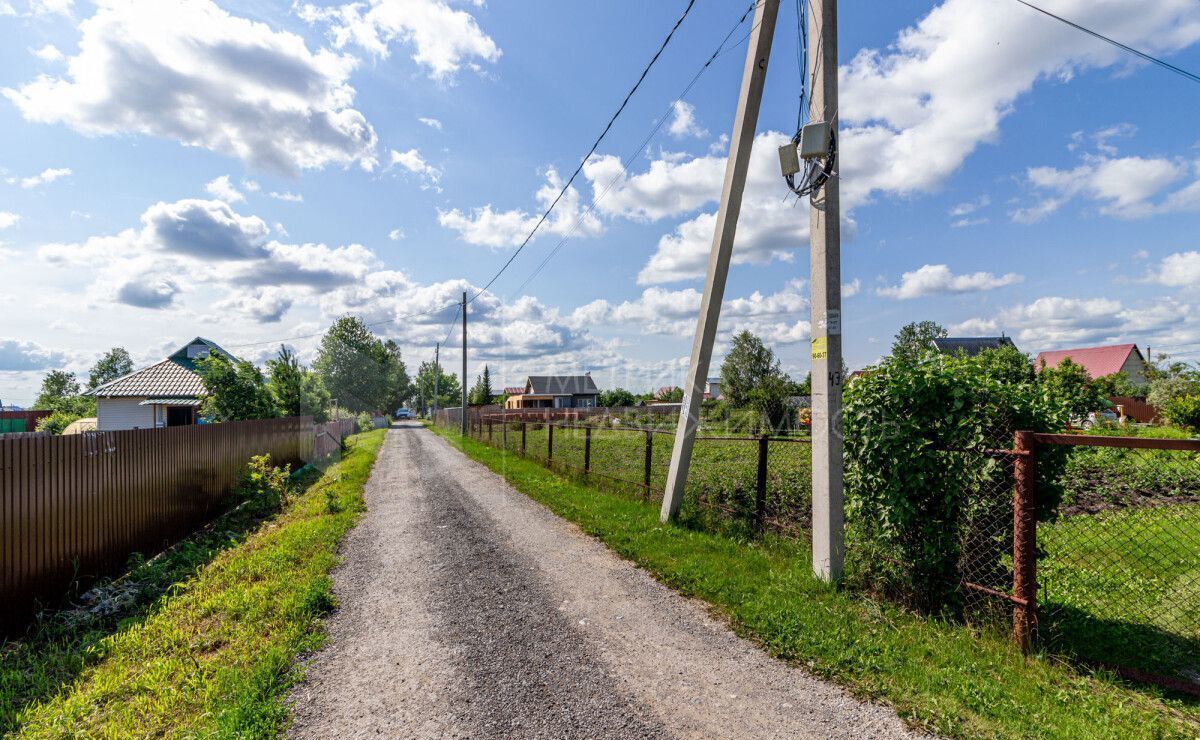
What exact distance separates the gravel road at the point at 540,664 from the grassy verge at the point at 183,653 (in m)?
0.28

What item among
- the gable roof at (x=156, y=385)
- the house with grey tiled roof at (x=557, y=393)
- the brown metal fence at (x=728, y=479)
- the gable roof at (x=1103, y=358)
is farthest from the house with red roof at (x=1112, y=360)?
the gable roof at (x=156, y=385)

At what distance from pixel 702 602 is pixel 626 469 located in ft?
22.2

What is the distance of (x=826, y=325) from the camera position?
16.2 ft

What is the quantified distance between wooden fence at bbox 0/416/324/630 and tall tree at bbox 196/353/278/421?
7.26 metres

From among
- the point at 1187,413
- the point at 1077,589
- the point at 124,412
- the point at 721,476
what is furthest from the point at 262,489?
the point at 1187,413

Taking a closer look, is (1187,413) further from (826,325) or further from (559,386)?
(559,386)

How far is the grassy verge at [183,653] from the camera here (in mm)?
3131

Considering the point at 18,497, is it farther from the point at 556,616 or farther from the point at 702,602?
the point at 702,602

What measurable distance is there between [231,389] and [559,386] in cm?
5961

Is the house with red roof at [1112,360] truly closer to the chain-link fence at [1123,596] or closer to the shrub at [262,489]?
the chain-link fence at [1123,596]

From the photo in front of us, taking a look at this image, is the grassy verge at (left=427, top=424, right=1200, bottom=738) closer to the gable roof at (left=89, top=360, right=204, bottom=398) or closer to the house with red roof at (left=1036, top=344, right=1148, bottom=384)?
the gable roof at (left=89, top=360, right=204, bottom=398)

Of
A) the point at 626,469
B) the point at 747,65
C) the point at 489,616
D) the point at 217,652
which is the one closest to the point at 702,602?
the point at 489,616

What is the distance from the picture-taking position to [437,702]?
10.6ft

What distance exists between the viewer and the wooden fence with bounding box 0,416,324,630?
4.69 metres
